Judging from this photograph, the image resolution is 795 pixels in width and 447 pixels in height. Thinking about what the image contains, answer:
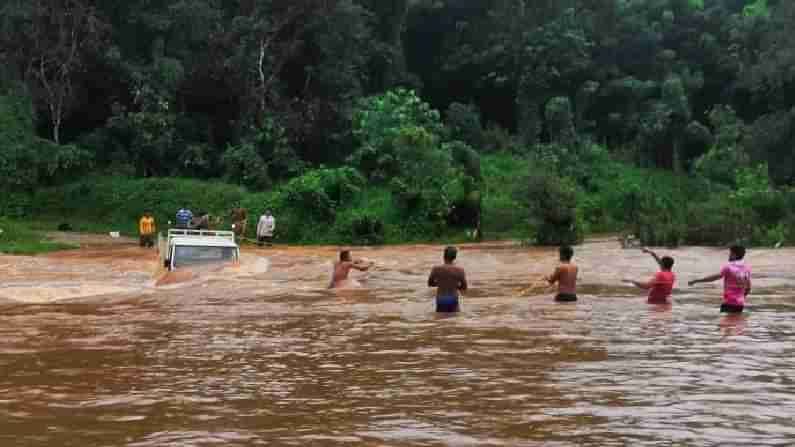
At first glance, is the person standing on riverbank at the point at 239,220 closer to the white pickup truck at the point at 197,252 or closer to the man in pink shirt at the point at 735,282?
the white pickup truck at the point at 197,252

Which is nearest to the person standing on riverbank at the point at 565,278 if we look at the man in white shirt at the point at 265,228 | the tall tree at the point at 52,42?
the man in white shirt at the point at 265,228

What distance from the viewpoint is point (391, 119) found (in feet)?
134

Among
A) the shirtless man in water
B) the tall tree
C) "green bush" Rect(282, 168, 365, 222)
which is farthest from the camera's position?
the tall tree

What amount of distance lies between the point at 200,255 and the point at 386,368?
12.0 meters

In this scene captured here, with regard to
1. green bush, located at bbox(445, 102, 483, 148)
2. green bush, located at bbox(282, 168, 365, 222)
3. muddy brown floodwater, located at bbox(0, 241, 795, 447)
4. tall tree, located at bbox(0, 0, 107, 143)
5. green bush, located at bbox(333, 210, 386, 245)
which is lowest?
muddy brown floodwater, located at bbox(0, 241, 795, 447)

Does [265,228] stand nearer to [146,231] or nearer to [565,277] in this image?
[146,231]

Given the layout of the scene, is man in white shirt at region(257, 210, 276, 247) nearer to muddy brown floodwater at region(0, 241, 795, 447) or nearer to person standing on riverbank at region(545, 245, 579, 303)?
muddy brown floodwater at region(0, 241, 795, 447)

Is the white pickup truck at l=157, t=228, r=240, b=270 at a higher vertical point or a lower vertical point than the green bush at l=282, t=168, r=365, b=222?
lower

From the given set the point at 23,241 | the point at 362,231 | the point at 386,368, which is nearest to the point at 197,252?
the point at 386,368

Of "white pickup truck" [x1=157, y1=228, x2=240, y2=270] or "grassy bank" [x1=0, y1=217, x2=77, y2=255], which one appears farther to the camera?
"grassy bank" [x1=0, y1=217, x2=77, y2=255]

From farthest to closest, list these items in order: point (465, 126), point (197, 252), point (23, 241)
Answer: point (465, 126), point (23, 241), point (197, 252)

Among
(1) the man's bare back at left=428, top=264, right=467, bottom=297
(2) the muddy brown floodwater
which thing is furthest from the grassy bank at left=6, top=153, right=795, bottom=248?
(1) the man's bare back at left=428, top=264, right=467, bottom=297

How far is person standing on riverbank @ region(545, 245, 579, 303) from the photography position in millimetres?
15828

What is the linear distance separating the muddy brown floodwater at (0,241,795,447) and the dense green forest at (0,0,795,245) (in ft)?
55.5
